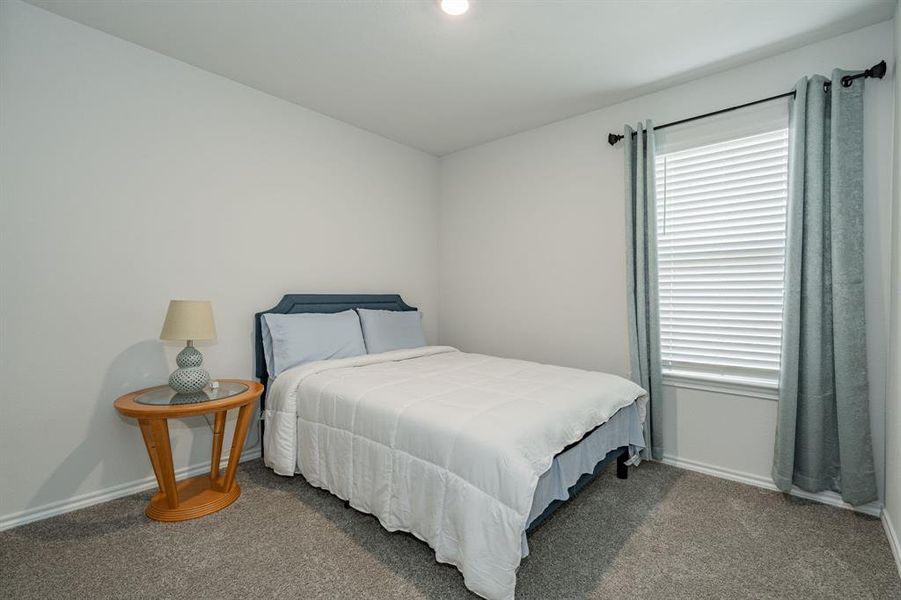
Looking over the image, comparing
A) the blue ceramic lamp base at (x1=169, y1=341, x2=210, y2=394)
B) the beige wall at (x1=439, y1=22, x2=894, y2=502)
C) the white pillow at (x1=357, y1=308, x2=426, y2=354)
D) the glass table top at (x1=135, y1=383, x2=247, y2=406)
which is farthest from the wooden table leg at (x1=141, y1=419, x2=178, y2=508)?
the beige wall at (x1=439, y1=22, x2=894, y2=502)

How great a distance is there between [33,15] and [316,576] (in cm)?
311

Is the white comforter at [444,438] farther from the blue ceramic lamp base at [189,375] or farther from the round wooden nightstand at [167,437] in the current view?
the blue ceramic lamp base at [189,375]

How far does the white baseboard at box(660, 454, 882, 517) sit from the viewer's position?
229 cm

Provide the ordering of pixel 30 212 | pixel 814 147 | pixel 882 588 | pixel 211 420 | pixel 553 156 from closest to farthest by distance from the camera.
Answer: pixel 882 588
pixel 30 212
pixel 814 147
pixel 211 420
pixel 553 156

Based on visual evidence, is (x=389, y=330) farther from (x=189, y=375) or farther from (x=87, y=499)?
(x=87, y=499)

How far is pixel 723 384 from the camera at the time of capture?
2.78m

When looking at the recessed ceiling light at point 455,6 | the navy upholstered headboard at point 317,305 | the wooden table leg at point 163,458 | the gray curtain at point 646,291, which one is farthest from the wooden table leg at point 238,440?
the gray curtain at point 646,291

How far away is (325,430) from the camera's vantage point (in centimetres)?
237

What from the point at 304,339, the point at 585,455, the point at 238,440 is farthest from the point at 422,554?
the point at 304,339

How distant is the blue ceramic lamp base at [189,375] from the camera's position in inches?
91.5

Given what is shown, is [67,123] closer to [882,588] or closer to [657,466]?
[657,466]

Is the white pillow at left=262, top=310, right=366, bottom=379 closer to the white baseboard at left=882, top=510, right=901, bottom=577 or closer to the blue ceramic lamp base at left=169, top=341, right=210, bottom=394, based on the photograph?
the blue ceramic lamp base at left=169, top=341, right=210, bottom=394

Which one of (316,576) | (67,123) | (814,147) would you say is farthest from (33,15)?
(814,147)

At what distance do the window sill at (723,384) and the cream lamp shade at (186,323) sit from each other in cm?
301
